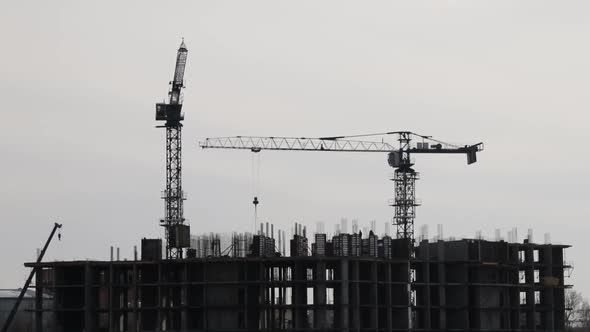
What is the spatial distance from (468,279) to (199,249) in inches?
1092

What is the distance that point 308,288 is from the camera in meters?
114

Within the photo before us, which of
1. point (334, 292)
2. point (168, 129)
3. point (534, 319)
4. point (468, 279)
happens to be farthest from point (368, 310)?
point (168, 129)

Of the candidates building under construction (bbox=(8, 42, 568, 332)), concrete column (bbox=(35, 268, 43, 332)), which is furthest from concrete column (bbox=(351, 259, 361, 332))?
concrete column (bbox=(35, 268, 43, 332))

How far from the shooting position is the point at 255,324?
11312 centimetres

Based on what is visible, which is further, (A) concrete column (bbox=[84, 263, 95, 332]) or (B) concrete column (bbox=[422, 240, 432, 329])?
(B) concrete column (bbox=[422, 240, 432, 329])

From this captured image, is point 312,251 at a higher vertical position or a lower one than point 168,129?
lower

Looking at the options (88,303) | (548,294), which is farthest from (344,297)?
(548,294)

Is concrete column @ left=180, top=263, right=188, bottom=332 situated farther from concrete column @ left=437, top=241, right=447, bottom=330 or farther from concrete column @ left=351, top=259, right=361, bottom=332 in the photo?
concrete column @ left=437, top=241, right=447, bottom=330

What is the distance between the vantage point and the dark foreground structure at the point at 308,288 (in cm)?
11312

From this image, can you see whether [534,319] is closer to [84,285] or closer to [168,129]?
[84,285]

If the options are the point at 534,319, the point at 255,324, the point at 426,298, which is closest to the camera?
the point at 255,324

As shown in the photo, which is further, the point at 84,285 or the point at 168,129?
the point at 168,129

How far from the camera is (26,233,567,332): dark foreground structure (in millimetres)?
113125

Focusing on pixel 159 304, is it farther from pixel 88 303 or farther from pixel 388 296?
pixel 388 296
